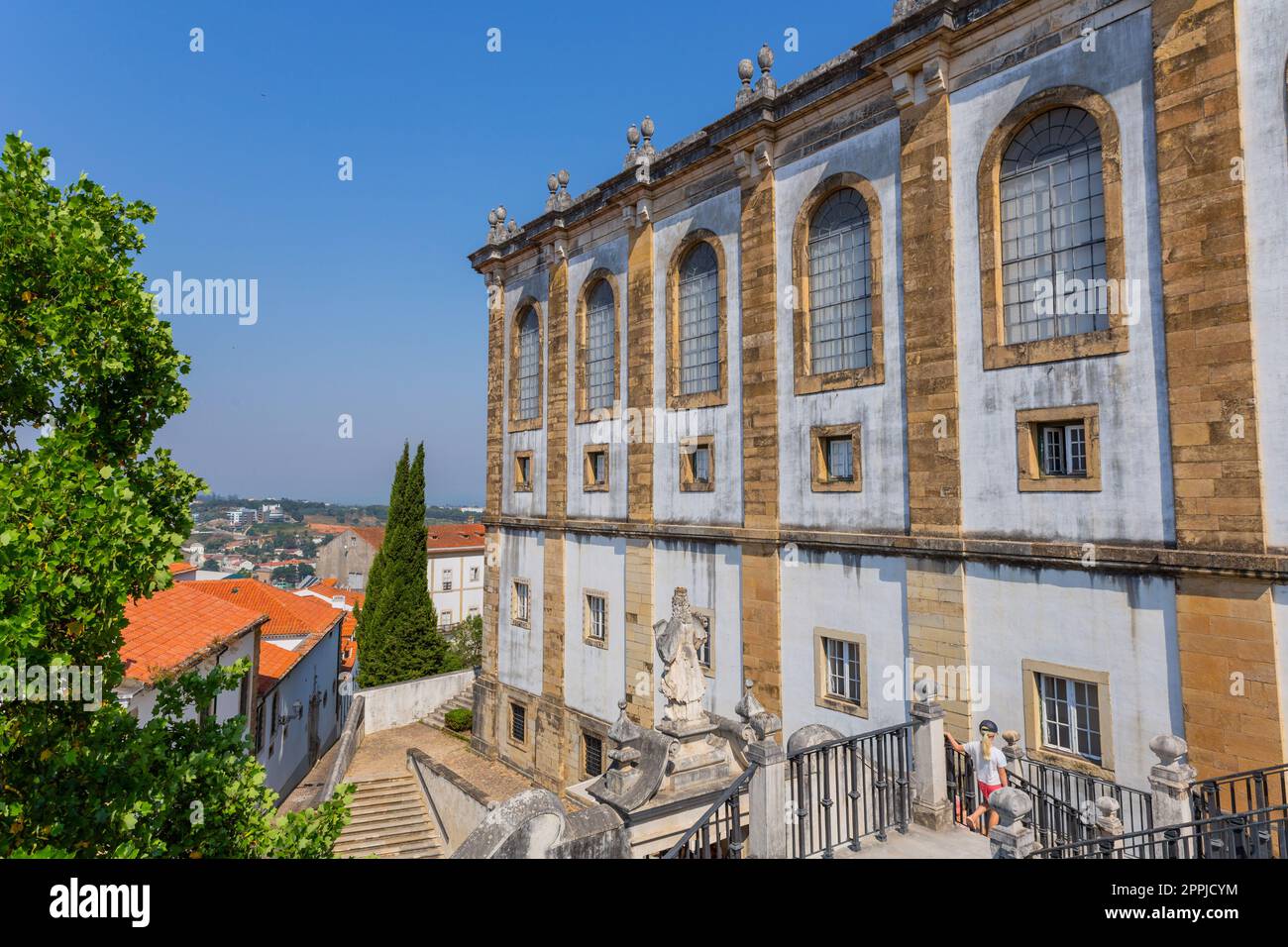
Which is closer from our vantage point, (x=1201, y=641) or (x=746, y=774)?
(x=746, y=774)

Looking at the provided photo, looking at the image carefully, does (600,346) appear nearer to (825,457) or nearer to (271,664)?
(825,457)

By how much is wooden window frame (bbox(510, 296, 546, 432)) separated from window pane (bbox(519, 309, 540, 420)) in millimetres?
133

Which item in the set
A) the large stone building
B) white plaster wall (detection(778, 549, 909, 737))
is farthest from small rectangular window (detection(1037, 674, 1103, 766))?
white plaster wall (detection(778, 549, 909, 737))

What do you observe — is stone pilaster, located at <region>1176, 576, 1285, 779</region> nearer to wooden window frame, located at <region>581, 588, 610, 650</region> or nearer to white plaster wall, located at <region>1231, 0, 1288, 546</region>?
white plaster wall, located at <region>1231, 0, 1288, 546</region>

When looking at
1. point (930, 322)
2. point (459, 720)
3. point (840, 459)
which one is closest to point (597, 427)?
point (840, 459)

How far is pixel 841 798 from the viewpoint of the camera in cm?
→ 864

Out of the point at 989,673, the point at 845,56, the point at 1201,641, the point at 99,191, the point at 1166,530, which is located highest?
the point at 845,56

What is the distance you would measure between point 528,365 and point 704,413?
955 centimetres

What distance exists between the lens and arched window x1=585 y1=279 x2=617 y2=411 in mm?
21828

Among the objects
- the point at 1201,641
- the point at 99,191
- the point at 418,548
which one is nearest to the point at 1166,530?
the point at 1201,641
